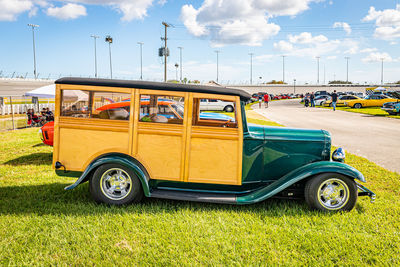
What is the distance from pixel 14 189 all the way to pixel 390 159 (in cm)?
900

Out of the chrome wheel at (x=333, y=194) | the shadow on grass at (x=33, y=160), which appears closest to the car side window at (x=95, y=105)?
the chrome wheel at (x=333, y=194)

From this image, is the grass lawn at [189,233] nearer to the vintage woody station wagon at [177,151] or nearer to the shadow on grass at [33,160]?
the vintage woody station wagon at [177,151]

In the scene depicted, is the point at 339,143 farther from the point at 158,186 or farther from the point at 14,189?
the point at 14,189

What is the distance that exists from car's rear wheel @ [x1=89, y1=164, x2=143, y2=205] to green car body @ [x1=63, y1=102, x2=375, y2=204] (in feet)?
0.42

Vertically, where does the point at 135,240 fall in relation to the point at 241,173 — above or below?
below

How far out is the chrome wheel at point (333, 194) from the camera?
4195mm

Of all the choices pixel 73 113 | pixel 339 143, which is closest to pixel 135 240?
pixel 73 113

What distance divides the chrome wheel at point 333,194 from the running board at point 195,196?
4.24 feet

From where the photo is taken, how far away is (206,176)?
4332 millimetres

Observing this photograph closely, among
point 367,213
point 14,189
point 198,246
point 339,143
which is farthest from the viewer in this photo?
point 339,143

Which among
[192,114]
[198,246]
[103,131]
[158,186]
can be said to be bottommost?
[198,246]

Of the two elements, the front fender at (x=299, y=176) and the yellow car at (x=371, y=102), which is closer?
the front fender at (x=299, y=176)

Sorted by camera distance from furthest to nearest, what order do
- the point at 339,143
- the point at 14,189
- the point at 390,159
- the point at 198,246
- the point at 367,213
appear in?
the point at 339,143
the point at 390,159
the point at 14,189
the point at 367,213
the point at 198,246

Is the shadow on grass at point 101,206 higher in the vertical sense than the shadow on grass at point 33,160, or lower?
lower
